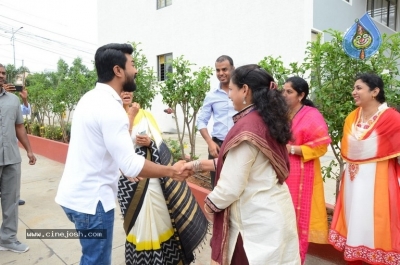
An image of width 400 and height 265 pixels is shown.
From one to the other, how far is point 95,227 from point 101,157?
0.39 m

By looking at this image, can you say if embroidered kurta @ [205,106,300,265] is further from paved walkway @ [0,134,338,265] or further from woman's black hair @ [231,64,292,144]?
paved walkway @ [0,134,338,265]

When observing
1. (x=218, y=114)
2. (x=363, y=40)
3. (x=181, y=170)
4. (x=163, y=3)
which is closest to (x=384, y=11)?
(x=163, y=3)

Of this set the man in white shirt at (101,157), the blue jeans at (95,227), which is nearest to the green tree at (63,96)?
the man in white shirt at (101,157)

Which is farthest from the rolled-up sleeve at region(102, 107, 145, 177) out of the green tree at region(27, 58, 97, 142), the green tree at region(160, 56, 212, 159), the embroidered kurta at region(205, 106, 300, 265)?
the green tree at region(27, 58, 97, 142)

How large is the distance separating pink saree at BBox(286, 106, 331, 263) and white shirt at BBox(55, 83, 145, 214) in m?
1.45

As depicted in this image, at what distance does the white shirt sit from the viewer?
160 centimetres

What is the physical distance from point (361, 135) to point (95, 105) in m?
1.98

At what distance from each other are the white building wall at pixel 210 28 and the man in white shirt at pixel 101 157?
8272 mm

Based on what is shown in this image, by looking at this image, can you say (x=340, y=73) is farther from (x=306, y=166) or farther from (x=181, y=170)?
(x=181, y=170)

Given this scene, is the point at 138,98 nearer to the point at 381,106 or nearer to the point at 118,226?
the point at 118,226

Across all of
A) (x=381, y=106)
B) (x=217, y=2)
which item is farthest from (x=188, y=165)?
(x=217, y=2)

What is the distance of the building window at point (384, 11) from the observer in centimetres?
1234

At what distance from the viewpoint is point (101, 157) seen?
Answer: 1690mm

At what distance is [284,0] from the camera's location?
9.34 metres
